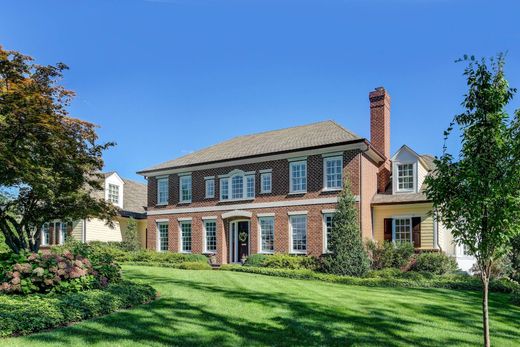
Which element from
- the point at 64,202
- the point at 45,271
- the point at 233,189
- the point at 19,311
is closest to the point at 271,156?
the point at 233,189

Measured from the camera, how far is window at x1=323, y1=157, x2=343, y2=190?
22.9m

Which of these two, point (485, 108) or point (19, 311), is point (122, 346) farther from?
point (485, 108)

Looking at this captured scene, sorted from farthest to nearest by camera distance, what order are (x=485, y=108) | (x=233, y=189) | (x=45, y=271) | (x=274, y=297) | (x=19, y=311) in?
(x=233, y=189) < (x=274, y=297) < (x=45, y=271) < (x=19, y=311) < (x=485, y=108)

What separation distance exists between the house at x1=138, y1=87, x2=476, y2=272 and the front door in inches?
2.4

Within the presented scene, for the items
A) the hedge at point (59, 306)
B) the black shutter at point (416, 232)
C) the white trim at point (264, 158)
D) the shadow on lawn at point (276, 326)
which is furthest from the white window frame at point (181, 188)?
the shadow on lawn at point (276, 326)

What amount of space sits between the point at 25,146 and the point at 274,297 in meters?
9.13

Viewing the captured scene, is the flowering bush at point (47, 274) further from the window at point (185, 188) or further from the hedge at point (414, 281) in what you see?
the window at point (185, 188)

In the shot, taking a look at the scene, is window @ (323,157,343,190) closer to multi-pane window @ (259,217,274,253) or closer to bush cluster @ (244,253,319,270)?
bush cluster @ (244,253,319,270)

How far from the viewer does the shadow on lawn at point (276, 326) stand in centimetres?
809

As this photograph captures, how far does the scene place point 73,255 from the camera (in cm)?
1202

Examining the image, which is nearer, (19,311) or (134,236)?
Answer: (19,311)

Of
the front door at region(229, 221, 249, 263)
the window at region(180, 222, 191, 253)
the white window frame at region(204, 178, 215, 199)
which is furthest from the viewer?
the window at region(180, 222, 191, 253)

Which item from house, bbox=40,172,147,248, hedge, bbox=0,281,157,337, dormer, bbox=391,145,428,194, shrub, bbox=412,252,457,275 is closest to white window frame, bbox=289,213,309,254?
dormer, bbox=391,145,428,194

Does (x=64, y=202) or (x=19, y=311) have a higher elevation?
(x=64, y=202)
